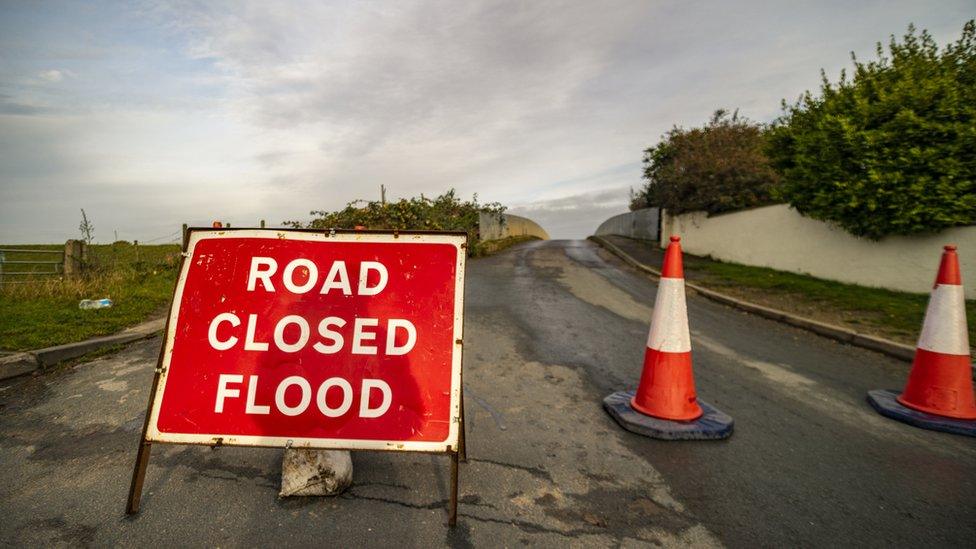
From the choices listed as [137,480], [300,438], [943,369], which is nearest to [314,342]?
[300,438]

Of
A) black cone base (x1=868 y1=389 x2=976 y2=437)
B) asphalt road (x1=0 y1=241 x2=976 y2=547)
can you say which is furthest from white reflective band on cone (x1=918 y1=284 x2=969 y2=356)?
asphalt road (x1=0 y1=241 x2=976 y2=547)

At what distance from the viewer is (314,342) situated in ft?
8.58

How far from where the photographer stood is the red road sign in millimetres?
2514

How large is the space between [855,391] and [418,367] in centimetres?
437

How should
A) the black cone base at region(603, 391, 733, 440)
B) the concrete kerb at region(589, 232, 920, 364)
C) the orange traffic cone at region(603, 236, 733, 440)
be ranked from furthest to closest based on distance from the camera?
the concrete kerb at region(589, 232, 920, 364) → the orange traffic cone at region(603, 236, 733, 440) → the black cone base at region(603, 391, 733, 440)

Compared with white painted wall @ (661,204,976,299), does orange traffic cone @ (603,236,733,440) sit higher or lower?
lower

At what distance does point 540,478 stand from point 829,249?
11.5m

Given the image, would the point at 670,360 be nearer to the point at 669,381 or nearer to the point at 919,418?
the point at 669,381

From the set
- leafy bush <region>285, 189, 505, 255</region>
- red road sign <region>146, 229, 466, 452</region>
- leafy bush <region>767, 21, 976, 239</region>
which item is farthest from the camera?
leafy bush <region>285, 189, 505, 255</region>

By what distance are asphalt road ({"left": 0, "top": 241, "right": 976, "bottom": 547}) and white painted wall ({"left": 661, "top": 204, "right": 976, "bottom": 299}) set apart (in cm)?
644

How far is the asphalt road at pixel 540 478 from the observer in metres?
2.29

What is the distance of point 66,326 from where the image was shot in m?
5.88

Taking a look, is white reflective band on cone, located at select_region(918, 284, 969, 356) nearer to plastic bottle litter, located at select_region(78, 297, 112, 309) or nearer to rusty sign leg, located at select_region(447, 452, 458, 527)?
rusty sign leg, located at select_region(447, 452, 458, 527)

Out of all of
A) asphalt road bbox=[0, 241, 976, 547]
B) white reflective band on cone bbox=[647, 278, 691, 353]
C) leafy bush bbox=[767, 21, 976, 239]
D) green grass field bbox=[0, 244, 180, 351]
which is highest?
leafy bush bbox=[767, 21, 976, 239]
